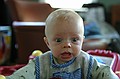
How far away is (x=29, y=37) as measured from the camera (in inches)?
81.7

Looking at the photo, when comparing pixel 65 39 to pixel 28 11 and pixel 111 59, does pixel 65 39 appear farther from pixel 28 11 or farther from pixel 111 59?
pixel 28 11

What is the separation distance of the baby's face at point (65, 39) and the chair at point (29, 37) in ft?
3.83

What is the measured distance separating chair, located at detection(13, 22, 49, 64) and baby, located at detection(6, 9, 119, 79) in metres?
1.11

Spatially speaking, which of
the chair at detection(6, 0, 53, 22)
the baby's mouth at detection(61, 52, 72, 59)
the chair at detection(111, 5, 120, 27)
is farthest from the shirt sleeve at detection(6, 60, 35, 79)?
the chair at detection(111, 5, 120, 27)

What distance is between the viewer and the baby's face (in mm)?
829

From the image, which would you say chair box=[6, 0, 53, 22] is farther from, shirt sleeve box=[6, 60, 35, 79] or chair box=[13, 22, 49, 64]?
shirt sleeve box=[6, 60, 35, 79]

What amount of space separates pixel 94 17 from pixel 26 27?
1684 millimetres

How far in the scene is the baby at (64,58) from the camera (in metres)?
0.83

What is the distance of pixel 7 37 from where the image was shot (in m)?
2.52

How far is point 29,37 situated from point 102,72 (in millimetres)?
1270

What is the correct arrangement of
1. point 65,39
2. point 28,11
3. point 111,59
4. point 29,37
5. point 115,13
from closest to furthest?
1. point 65,39
2. point 111,59
3. point 29,37
4. point 28,11
5. point 115,13

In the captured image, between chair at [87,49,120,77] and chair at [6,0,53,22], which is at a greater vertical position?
chair at [87,49,120,77]

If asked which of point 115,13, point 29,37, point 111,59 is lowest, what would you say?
point 115,13

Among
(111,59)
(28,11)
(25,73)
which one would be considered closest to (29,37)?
(28,11)
